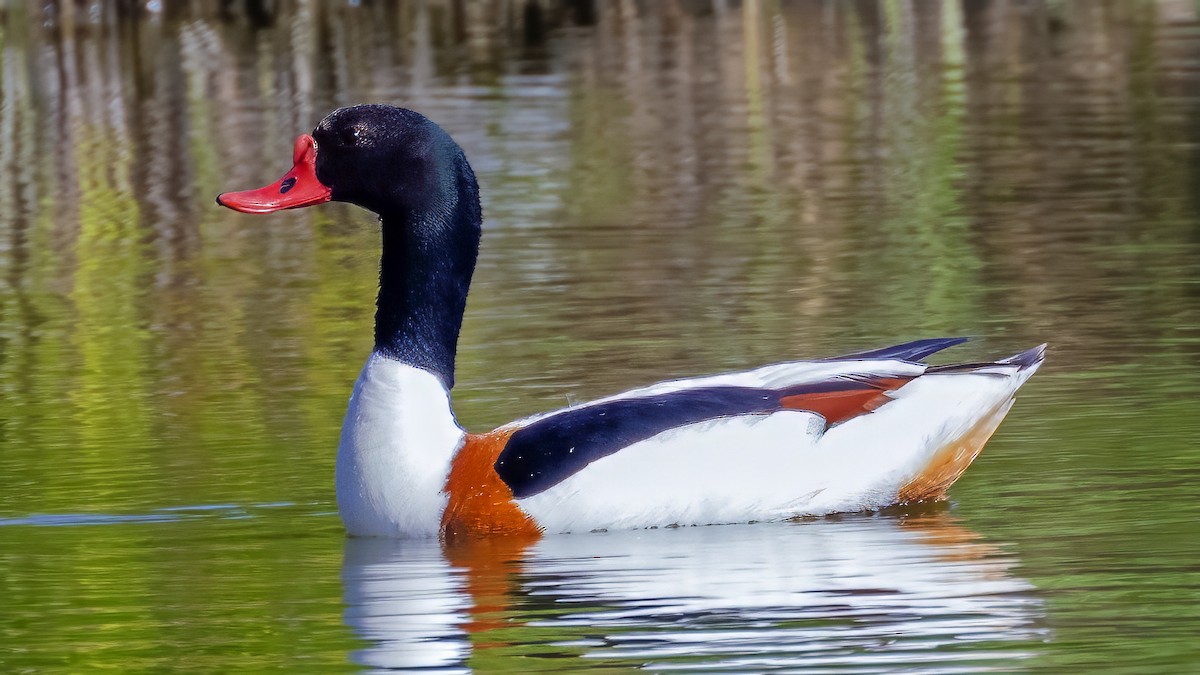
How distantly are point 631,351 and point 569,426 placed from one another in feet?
14.5

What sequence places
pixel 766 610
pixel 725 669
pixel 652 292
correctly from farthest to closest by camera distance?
pixel 652 292 < pixel 766 610 < pixel 725 669

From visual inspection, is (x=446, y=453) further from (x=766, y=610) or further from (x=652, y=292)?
(x=652, y=292)

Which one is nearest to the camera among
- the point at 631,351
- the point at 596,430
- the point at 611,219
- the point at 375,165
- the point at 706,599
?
the point at 706,599

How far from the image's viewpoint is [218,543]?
30.8 ft

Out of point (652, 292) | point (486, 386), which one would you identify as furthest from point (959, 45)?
point (486, 386)

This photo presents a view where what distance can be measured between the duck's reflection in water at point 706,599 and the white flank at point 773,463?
0.10 meters

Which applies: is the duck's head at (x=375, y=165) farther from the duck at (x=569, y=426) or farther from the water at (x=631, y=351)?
the water at (x=631, y=351)

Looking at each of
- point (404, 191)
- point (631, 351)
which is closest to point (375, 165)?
point (404, 191)

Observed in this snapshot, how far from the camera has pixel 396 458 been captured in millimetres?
9062

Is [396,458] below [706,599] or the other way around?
the other way around

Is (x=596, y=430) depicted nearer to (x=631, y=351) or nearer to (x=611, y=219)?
(x=631, y=351)

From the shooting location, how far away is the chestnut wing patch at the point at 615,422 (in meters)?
8.90

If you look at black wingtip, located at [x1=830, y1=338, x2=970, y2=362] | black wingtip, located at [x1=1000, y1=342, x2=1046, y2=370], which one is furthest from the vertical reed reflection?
black wingtip, located at [x1=1000, y1=342, x2=1046, y2=370]

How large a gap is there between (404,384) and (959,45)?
3359 cm
